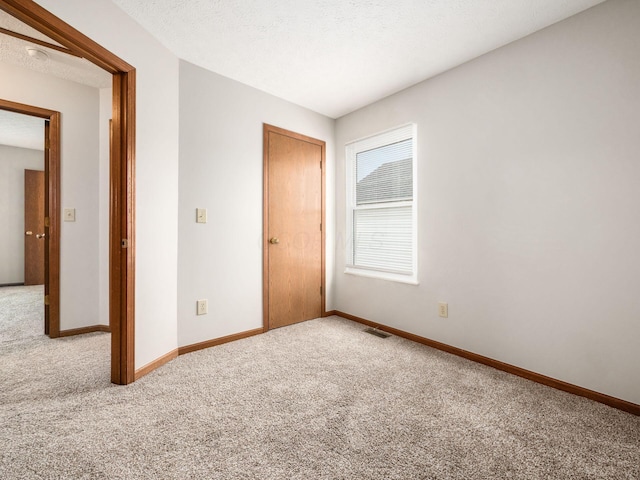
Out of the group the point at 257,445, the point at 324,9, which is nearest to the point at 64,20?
the point at 324,9

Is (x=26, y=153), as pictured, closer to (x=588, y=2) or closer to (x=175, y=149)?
(x=175, y=149)

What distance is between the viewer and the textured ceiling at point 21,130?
156 inches

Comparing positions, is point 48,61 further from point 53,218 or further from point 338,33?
point 338,33

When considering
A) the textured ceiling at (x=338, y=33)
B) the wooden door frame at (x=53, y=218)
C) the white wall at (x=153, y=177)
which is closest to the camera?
the textured ceiling at (x=338, y=33)

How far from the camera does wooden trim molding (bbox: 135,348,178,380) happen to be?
204 cm

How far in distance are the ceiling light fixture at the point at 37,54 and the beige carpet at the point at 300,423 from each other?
2422 mm

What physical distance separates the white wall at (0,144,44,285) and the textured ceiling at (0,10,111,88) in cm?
375

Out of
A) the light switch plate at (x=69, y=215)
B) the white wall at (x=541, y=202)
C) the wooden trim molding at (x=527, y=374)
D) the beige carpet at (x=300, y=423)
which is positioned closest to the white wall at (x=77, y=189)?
the light switch plate at (x=69, y=215)

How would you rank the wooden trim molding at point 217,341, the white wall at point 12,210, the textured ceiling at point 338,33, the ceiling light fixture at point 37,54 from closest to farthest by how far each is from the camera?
the textured ceiling at point 338,33
the ceiling light fixture at point 37,54
the wooden trim molding at point 217,341
the white wall at point 12,210

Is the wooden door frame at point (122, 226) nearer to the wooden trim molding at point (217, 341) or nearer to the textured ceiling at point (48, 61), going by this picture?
the wooden trim molding at point (217, 341)

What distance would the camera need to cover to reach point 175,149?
2396 mm

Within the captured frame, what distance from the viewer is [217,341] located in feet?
8.76

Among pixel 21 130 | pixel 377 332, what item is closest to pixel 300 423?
pixel 377 332

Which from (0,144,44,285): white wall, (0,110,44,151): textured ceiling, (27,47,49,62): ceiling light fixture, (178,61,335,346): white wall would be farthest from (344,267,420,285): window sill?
(0,144,44,285): white wall
